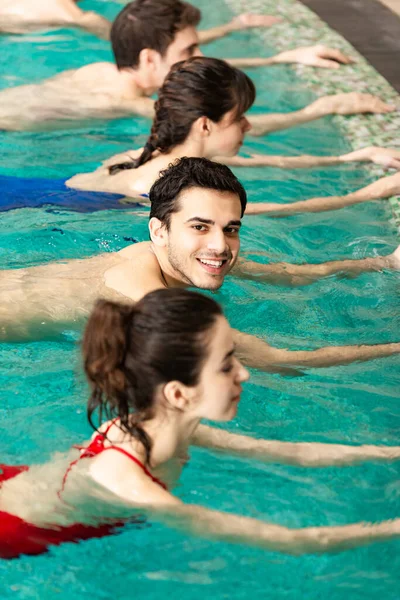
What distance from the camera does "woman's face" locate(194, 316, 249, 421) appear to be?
276 centimetres

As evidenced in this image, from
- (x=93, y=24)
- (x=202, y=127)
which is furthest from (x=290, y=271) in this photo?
(x=93, y=24)

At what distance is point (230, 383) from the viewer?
281 centimetres

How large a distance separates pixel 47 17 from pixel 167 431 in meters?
6.01

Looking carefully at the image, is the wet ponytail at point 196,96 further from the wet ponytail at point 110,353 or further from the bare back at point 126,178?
the wet ponytail at point 110,353

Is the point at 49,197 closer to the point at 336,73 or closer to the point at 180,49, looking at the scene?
the point at 180,49

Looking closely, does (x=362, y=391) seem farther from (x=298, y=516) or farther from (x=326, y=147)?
(x=326, y=147)

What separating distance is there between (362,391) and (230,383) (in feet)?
4.35

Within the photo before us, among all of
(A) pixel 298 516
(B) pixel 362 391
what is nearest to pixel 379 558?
(A) pixel 298 516

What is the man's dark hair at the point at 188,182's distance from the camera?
12.5 feet

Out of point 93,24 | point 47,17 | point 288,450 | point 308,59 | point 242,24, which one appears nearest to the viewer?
point 288,450

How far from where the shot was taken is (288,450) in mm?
3264

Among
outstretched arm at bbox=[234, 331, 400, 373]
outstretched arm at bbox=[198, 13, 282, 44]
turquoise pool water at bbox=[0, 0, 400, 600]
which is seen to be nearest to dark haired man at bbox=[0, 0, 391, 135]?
turquoise pool water at bbox=[0, 0, 400, 600]

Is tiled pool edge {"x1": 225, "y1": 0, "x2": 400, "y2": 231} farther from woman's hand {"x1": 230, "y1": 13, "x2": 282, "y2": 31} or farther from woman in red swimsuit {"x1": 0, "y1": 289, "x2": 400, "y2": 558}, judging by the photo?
woman in red swimsuit {"x1": 0, "y1": 289, "x2": 400, "y2": 558}

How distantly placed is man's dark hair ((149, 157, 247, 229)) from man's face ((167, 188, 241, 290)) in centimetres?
3
